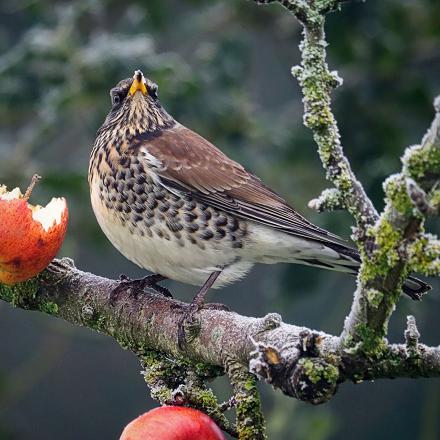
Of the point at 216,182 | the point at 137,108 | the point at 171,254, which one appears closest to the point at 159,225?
the point at 171,254

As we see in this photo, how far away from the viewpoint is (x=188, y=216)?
3148mm

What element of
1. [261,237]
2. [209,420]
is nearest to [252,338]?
[209,420]

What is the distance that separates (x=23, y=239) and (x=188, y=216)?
81 cm

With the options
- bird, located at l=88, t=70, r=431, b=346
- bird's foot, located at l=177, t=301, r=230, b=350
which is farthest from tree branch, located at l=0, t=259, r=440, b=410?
bird, located at l=88, t=70, r=431, b=346

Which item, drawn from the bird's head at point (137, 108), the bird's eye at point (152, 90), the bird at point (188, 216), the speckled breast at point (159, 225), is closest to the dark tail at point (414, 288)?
the bird at point (188, 216)

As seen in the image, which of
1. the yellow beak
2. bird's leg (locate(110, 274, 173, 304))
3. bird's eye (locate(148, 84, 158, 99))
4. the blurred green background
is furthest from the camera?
the blurred green background

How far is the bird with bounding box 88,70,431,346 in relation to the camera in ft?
10.1

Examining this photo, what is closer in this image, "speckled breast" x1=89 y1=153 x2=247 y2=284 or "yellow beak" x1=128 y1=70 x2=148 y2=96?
"speckled breast" x1=89 y1=153 x2=247 y2=284

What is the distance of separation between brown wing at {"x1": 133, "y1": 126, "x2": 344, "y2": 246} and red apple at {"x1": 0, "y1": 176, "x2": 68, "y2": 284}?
737 millimetres

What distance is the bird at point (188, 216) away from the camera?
309 centimetres

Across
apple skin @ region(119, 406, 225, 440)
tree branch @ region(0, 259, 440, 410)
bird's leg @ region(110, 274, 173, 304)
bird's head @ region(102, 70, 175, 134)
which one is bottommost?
apple skin @ region(119, 406, 225, 440)

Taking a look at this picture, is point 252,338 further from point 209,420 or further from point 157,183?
point 157,183

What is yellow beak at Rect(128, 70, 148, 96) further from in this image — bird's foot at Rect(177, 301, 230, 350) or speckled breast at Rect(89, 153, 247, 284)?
bird's foot at Rect(177, 301, 230, 350)

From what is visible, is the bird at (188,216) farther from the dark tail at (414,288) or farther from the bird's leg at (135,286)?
the dark tail at (414,288)
